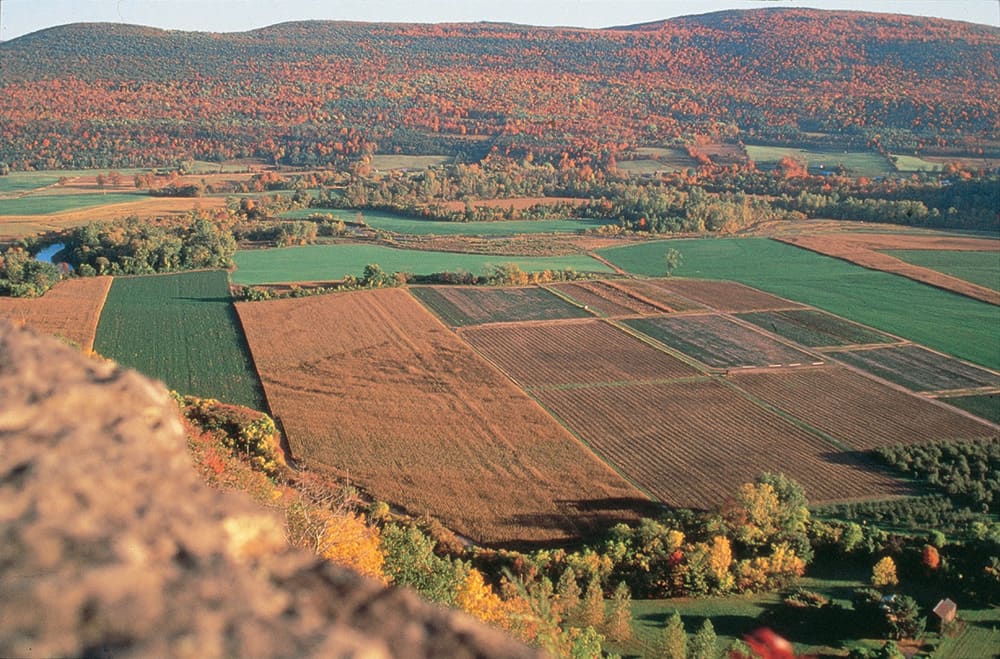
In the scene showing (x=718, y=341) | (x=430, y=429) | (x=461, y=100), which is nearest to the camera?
(x=430, y=429)

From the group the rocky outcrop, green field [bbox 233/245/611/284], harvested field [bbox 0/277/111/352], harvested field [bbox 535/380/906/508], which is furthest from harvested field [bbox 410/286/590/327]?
the rocky outcrop

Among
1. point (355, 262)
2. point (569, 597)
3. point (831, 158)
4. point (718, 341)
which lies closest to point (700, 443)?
point (569, 597)

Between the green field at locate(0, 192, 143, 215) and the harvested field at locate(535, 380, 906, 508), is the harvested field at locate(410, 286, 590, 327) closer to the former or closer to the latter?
the harvested field at locate(535, 380, 906, 508)

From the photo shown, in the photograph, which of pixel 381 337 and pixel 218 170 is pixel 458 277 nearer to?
pixel 381 337

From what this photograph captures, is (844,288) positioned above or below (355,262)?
below

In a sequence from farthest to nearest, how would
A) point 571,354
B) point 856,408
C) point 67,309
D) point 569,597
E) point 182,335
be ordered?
point 67,309, point 182,335, point 571,354, point 856,408, point 569,597

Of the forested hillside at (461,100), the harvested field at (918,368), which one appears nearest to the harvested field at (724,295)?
the harvested field at (918,368)

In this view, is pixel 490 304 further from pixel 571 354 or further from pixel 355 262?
pixel 355 262

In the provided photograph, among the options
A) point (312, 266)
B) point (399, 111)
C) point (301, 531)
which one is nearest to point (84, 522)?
point (301, 531)
